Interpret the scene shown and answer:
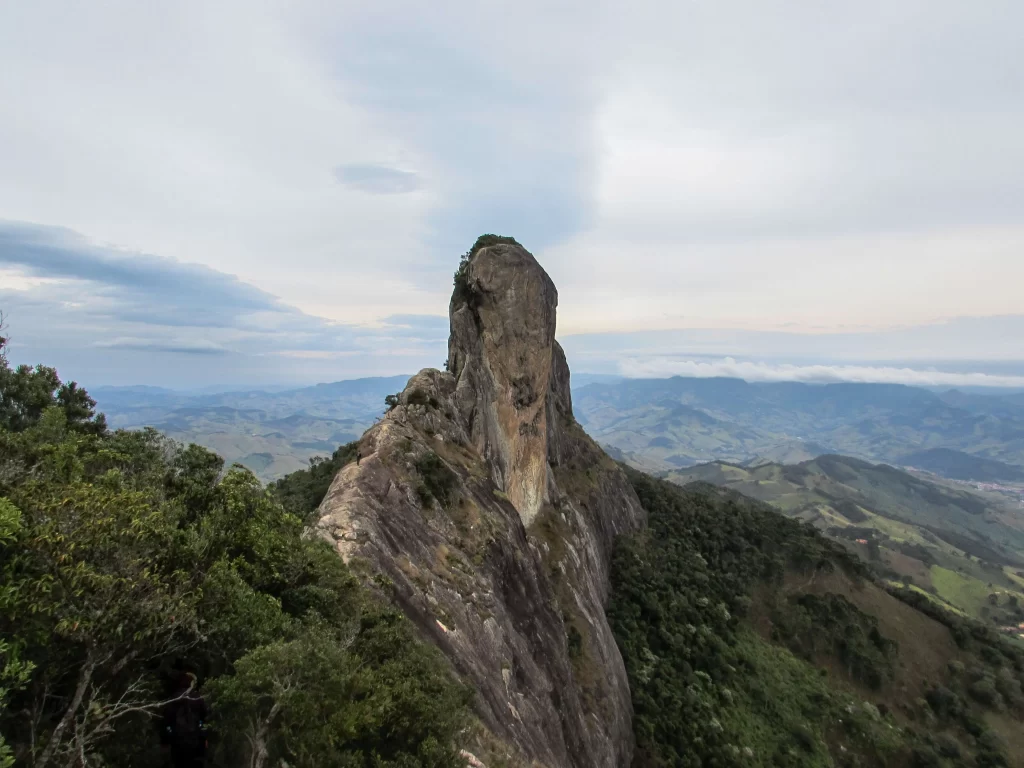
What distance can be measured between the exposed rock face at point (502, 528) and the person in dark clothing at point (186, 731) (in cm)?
991

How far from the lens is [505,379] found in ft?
165

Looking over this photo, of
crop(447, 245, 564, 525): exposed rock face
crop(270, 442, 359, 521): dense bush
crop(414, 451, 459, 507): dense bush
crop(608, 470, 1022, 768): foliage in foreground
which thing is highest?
crop(447, 245, 564, 525): exposed rock face

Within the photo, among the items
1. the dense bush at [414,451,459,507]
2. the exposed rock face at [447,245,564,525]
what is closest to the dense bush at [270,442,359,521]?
the exposed rock face at [447,245,564,525]

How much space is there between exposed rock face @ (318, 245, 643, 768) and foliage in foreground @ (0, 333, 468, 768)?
654 cm

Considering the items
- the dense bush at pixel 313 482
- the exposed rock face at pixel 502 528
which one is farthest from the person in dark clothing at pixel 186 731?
the dense bush at pixel 313 482

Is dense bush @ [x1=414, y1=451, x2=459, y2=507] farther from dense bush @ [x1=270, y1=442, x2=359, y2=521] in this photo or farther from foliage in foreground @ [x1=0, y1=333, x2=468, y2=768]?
dense bush @ [x1=270, y1=442, x2=359, y2=521]

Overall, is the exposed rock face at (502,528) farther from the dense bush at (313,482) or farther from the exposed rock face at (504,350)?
the dense bush at (313,482)

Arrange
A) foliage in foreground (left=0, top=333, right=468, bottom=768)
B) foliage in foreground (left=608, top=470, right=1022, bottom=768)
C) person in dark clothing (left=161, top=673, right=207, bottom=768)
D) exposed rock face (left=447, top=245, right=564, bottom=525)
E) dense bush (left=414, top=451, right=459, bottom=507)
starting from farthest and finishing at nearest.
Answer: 1. foliage in foreground (left=608, top=470, right=1022, bottom=768)
2. exposed rock face (left=447, top=245, right=564, bottom=525)
3. dense bush (left=414, top=451, right=459, bottom=507)
4. person in dark clothing (left=161, top=673, right=207, bottom=768)
5. foliage in foreground (left=0, top=333, right=468, bottom=768)

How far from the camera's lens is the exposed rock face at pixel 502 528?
2411cm

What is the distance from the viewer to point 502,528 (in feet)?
115

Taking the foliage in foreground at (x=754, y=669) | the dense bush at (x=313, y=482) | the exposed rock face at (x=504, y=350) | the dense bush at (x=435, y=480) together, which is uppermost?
the exposed rock face at (x=504, y=350)

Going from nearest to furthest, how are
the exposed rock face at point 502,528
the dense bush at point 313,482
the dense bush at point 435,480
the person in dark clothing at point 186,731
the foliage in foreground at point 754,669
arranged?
the person in dark clothing at point 186,731
the exposed rock face at point 502,528
the dense bush at point 435,480
the foliage in foreground at point 754,669
the dense bush at point 313,482

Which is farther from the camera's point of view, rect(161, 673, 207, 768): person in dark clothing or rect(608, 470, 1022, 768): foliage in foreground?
rect(608, 470, 1022, 768): foliage in foreground

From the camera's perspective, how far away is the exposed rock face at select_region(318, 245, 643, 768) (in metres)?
24.1
